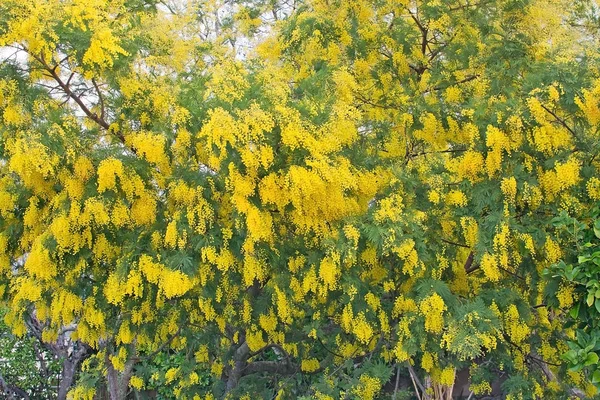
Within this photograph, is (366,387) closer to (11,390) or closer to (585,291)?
(585,291)

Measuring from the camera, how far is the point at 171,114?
5.50m

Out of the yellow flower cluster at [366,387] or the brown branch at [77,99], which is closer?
the brown branch at [77,99]

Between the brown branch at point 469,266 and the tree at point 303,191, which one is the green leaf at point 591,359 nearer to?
the tree at point 303,191

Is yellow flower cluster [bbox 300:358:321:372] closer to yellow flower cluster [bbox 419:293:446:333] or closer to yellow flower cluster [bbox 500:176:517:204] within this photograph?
yellow flower cluster [bbox 419:293:446:333]

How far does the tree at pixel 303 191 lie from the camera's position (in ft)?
16.3

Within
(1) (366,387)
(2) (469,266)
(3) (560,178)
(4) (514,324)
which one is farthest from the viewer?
Answer: (2) (469,266)

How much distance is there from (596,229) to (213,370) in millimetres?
4307

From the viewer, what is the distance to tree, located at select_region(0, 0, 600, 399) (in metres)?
4.97

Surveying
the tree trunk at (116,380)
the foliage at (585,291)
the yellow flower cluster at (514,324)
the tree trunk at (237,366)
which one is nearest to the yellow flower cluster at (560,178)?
the foliage at (585,291)

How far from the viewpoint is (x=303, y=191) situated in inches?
186

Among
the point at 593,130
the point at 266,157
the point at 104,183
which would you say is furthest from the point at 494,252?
the point at 104,183

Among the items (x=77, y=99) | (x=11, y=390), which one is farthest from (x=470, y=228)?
(x=11, y=390)

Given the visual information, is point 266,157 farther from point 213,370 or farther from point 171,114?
point 213,370

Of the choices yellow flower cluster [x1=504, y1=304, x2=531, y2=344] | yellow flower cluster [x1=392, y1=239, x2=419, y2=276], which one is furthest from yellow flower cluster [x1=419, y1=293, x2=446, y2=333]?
yellow flower cluster [x1=504, y1=304, x2=531, y2=344]
